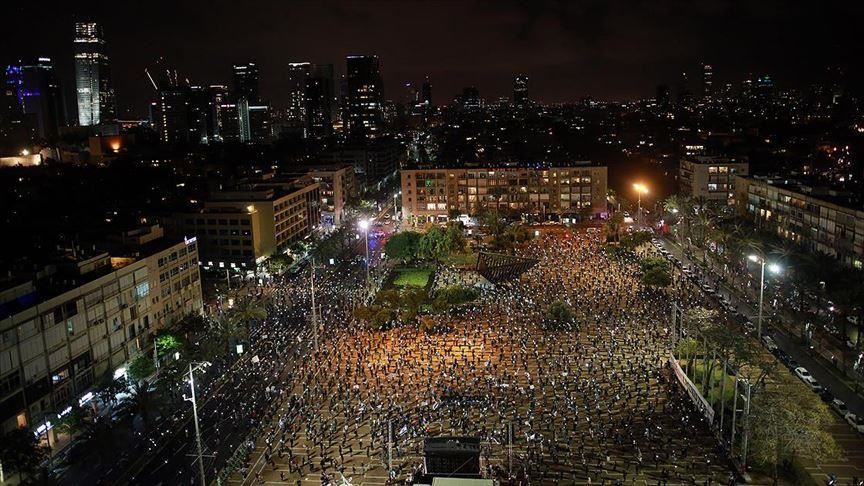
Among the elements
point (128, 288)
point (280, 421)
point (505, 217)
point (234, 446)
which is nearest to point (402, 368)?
point (280, 421)

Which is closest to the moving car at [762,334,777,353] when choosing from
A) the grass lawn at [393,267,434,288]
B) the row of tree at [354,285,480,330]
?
the row of tree at [354,285,480,330]

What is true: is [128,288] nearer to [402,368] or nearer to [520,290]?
[402,368]

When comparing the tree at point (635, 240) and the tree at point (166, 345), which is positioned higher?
the tree at point (635, 240)

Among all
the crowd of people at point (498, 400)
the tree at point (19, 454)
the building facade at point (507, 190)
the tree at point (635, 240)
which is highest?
the building facade at point (507, 190)

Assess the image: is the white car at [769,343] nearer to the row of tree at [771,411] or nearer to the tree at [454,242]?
the row of tree at [771,411]

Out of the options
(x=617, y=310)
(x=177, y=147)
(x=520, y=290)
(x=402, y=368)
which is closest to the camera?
(x=402, y=368)

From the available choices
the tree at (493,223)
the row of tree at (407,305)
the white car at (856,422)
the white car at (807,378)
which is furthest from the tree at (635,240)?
the white car at (856,422)

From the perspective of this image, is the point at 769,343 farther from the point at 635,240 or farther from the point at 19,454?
the point at 19,454
